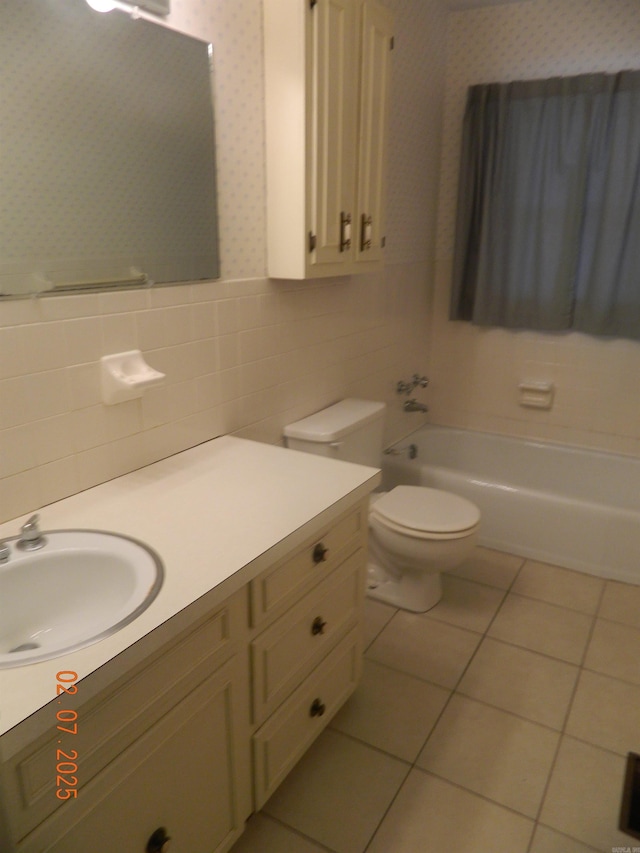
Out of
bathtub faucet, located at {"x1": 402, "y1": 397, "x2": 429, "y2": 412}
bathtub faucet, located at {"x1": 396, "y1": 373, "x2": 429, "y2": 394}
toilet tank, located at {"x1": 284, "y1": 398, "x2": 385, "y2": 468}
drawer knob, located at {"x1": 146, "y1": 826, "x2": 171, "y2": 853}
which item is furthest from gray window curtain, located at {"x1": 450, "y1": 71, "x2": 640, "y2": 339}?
drawer knob, located at {"x1": 146, "y1": 826, "x2": 171, "y2": 853}

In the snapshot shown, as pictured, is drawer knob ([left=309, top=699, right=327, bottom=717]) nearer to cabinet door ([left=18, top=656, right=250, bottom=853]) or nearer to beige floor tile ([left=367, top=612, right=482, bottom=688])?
cabinet door ([left=18, top=656, right=250, bottom=853])

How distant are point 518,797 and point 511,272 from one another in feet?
7.57

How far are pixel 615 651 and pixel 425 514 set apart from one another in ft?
2.68

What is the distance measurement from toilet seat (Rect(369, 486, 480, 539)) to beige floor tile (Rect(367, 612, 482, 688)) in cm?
37

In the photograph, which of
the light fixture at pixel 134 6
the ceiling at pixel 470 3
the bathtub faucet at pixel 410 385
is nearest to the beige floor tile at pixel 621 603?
the bathtub faucet at pixel 410 385

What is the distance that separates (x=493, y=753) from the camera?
5.78 ft

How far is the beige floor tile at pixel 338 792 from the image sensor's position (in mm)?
1533

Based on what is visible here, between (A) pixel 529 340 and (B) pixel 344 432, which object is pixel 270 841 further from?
(A) pixel 529 340

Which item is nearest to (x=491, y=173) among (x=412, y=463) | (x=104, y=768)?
(x=412, y=463)

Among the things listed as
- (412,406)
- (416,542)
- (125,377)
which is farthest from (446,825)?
(412,406)

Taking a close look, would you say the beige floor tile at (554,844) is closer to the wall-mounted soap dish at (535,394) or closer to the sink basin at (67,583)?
the sink basin at (67,583)

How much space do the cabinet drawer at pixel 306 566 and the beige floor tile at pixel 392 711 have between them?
0.61 metres

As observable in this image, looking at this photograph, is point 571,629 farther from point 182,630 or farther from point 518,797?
point 182,630

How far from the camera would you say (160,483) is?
1.55m
